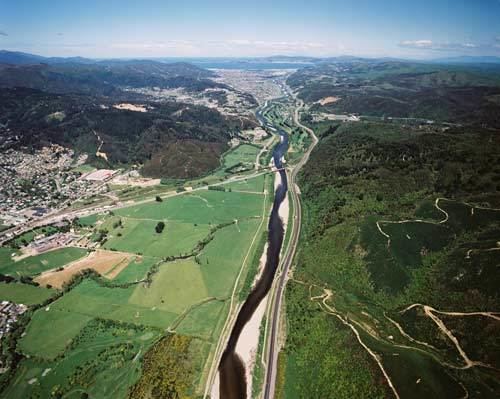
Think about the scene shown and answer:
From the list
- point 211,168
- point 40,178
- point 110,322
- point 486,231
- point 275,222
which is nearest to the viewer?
point 110,322

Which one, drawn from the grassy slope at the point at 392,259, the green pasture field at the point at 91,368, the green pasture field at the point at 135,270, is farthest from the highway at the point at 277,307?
the green pasture field at the point at 135,270

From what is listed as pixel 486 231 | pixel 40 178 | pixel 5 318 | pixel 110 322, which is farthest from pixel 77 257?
pixel 486 231

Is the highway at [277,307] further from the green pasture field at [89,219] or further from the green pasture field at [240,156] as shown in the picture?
the green pasture field at [89,219]

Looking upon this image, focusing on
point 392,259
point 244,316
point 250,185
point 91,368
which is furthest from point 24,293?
point 250,185

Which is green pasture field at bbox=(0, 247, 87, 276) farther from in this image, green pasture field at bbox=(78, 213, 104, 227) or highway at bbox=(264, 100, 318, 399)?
highway at bbox=(264, 100, 318, 399)

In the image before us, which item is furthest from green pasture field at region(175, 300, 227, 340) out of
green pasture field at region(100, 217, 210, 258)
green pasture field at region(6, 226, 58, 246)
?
green pasture field at region(6, 226, 58, 246)

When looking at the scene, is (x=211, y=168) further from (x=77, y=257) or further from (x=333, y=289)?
(x=333, y=289)
